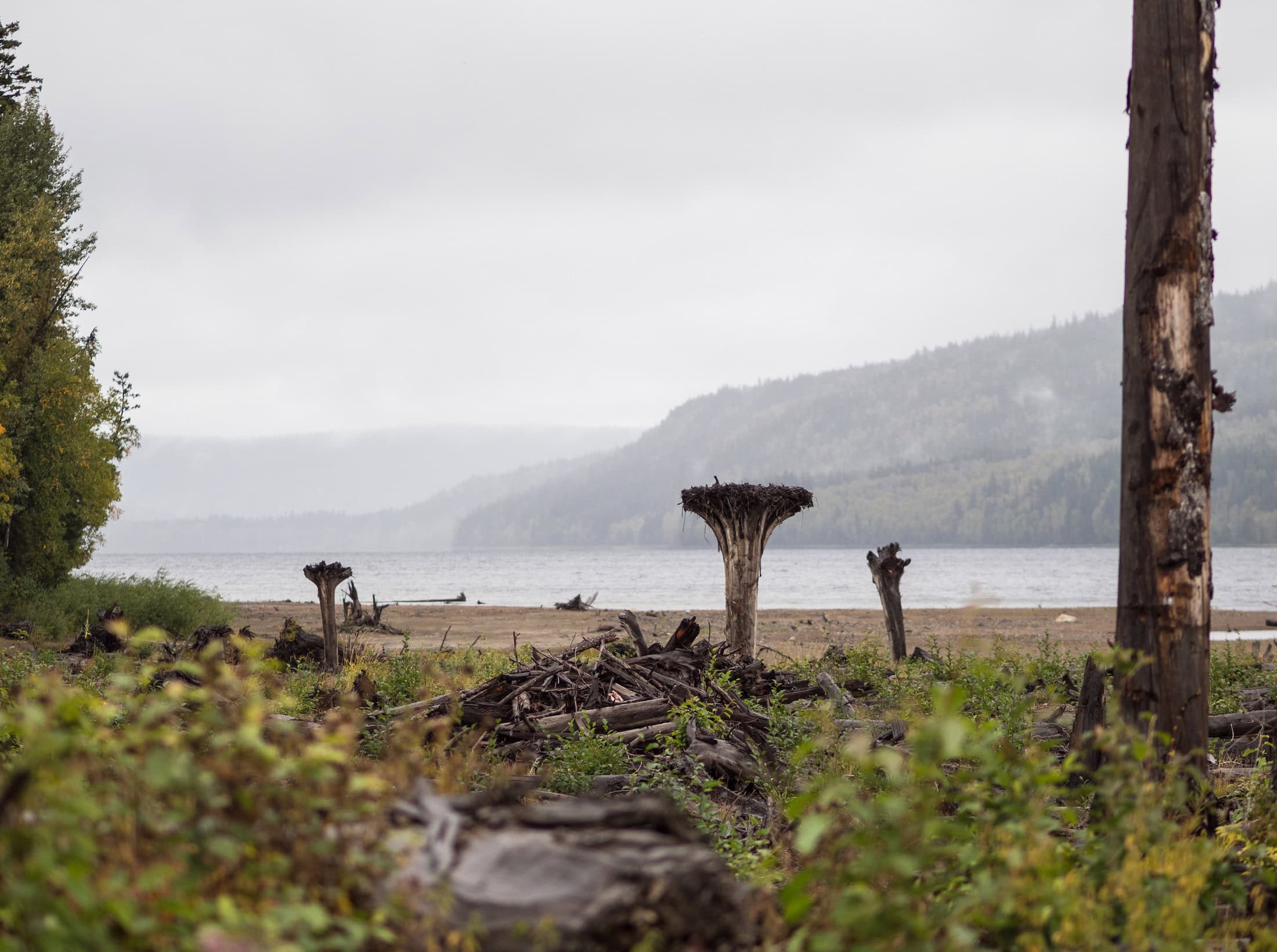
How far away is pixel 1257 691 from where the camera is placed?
9.93m

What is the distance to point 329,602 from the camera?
43.9ft

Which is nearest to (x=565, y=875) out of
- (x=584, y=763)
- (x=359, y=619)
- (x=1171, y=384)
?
(x=1171, y=384)

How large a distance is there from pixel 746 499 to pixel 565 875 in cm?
907

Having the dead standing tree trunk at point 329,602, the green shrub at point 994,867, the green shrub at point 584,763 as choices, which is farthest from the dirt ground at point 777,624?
the green shrub at point 994,867

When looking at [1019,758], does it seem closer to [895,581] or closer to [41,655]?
[895,581]

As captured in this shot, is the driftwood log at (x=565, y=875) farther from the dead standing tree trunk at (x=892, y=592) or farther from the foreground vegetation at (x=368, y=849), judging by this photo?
the dead standing tree trunk at (x=892, y=592)

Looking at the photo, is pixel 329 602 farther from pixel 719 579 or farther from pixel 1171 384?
pixel 719 579

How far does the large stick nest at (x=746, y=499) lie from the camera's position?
1128 cm

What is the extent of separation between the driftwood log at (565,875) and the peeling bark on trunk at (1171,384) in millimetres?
3140

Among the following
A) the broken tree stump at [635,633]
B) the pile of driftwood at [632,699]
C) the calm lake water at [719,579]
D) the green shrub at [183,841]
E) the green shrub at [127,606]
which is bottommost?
the calm lake water at [719,579]

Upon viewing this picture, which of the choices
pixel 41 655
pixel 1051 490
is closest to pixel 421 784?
pixel 41 655

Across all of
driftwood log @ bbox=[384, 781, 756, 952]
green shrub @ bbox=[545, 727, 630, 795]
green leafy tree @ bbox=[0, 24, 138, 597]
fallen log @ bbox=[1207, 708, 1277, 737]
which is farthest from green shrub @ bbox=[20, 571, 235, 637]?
driftwood log @ bbox=[384, 781, 756, 952]

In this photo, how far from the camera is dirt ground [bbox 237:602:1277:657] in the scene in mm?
23062

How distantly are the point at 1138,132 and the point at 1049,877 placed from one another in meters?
3.92
